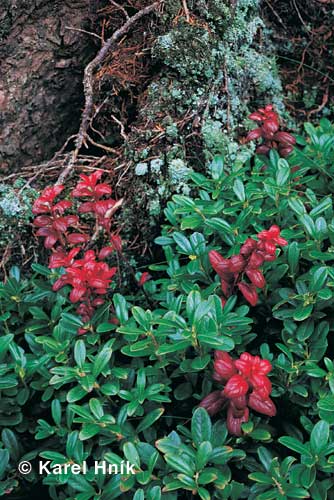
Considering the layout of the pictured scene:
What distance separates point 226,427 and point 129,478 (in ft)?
0.94

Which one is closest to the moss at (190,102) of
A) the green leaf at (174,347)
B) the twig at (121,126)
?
the twig at (121,126)

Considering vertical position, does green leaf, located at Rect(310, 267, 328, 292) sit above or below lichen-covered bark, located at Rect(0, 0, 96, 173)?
below

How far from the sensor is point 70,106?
2.66 meters

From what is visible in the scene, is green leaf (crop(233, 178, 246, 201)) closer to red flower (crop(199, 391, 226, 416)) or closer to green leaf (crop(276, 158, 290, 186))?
green leaf (crop(276, 158, 290, 186))

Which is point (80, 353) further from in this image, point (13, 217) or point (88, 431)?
point (13, 217)

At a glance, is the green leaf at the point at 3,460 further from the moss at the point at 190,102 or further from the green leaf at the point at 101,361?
the moss at the point at 190,102

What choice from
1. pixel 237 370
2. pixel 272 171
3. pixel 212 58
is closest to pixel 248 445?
pixel 237 370

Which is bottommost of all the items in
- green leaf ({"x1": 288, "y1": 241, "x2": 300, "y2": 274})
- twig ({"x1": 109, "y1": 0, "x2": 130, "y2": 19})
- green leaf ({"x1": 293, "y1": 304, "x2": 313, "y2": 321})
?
green leaf ({"x1": 293, "y1": 304, "x2": 313, "y2": 321})

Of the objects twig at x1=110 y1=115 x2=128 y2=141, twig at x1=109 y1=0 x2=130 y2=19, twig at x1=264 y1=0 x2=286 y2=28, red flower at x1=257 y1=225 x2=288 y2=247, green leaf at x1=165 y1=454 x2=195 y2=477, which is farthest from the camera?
twig at x1=264 y1=0 x2=286 y2=28

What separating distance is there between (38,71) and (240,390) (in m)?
1.68

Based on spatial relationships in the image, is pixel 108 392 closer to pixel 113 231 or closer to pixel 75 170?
pixel 113 231

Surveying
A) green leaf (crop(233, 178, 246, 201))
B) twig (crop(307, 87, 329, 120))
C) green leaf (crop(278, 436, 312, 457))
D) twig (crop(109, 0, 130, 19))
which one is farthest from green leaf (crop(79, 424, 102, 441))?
twig (crop(307, 87, 329, 120))

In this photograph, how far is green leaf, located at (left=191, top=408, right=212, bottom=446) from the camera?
5.17ft

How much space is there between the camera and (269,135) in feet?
7.73
